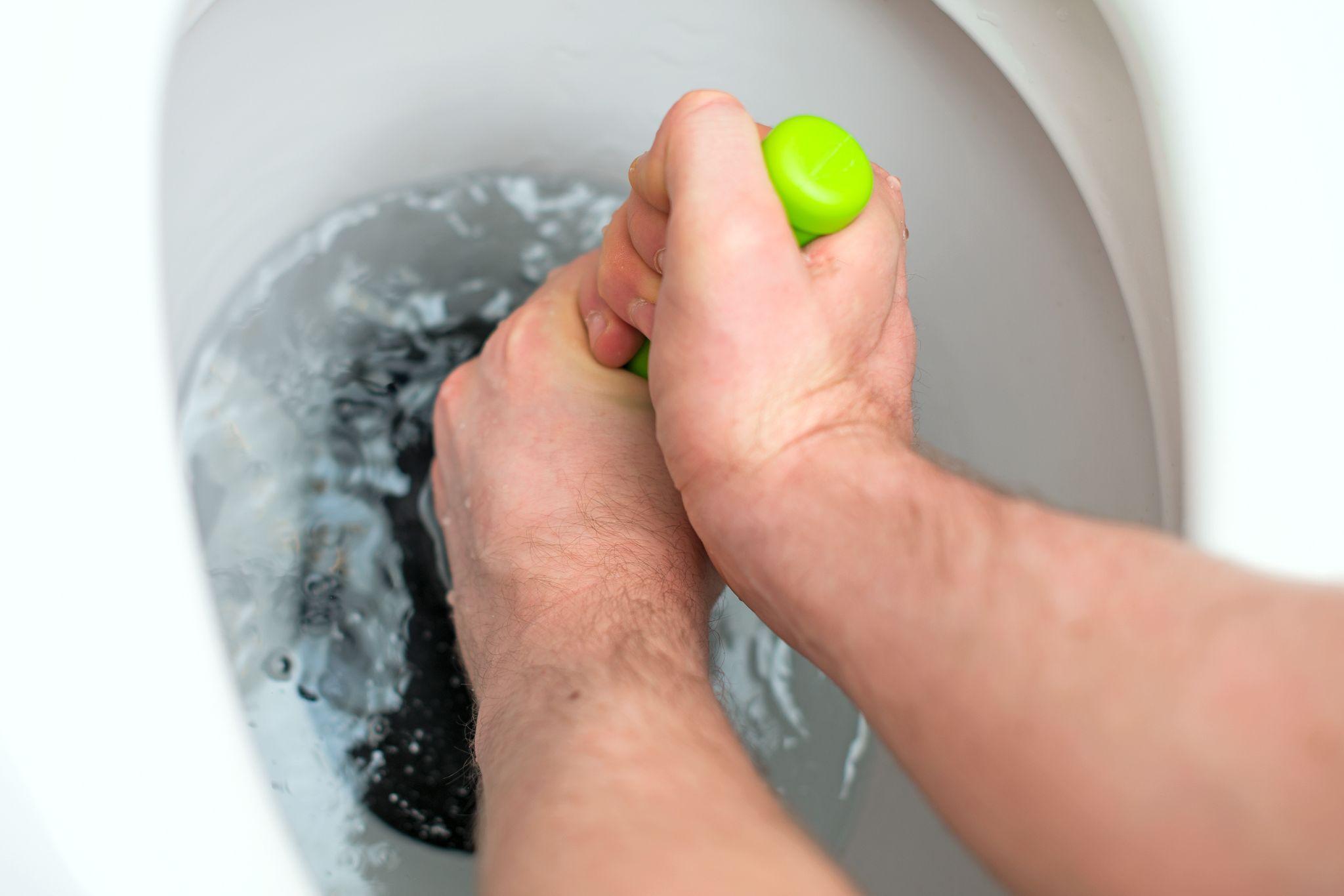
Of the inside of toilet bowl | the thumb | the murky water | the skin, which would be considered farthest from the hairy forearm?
the murky water

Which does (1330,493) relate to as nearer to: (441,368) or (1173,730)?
(1173,730)

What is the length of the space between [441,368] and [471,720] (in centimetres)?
30

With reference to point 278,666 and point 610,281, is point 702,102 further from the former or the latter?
point 278,666

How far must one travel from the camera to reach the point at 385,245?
85cm

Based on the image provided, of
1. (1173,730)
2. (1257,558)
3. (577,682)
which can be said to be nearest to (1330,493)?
(1257,558)

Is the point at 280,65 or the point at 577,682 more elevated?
the point at 280,65

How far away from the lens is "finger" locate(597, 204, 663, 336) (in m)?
0.60

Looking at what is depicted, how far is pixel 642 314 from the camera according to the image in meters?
0.60

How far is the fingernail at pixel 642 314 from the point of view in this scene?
1.96 feet

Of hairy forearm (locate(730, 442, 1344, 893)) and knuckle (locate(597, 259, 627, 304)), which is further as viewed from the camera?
knuckle (locate(597, 259, 627, 304))

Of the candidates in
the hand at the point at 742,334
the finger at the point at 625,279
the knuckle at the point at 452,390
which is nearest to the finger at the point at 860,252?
the hand at the point at 742,334

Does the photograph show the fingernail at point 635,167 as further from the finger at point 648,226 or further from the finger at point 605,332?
the finger at point 605,332

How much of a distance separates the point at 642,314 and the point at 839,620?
252 mm

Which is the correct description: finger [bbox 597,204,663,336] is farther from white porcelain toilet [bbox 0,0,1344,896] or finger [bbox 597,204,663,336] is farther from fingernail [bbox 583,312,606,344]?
white porcelain toilet [bbox 0,0,1344,896]
